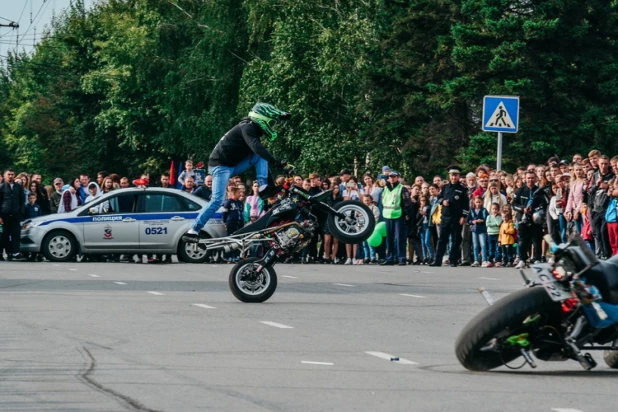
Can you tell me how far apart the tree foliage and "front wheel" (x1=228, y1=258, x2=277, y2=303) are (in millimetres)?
26451

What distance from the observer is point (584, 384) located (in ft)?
27.3

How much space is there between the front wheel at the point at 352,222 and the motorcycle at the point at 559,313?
7160 millimetres

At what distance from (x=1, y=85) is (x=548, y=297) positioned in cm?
12384

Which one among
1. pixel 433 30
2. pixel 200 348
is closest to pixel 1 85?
pixel 433 30

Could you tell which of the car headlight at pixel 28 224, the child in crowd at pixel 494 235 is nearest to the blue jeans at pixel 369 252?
the child in crowd at pixel 494 235

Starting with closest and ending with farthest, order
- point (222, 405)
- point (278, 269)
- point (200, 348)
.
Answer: point (222, 405) → point (200, 348) → point (278, 269)

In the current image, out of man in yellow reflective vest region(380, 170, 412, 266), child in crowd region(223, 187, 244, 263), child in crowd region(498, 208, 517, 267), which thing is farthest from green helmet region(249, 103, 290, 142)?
child in crowd region(223, 187, 244, 263)

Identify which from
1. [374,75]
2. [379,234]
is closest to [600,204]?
[379,234]

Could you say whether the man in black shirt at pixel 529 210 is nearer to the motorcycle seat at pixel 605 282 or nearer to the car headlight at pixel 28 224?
the car headlight at pixel 28 224

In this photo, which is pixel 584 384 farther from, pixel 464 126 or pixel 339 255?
pixel 464 126

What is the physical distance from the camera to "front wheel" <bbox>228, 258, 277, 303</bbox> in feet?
50.6

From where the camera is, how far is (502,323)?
328 inches

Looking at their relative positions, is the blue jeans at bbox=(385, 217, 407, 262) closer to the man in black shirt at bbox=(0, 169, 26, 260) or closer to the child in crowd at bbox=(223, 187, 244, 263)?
the child in crowd at bbox=(223, 187, 244, 263)

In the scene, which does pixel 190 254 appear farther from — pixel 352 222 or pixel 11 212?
pixel 352 222
